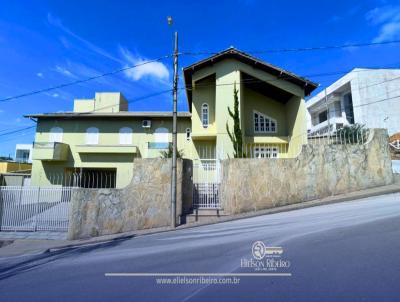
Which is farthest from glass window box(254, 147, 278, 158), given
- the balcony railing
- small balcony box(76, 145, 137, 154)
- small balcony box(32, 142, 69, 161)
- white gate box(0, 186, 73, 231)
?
small balcony box(32, 142, 69, 161)

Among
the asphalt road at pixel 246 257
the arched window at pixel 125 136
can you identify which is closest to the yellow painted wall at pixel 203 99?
the arched window at pixel 125 136

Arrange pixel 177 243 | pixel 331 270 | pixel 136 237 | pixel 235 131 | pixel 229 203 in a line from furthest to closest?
pixel 235 131 → pixel 229 203 → pixel 136 237 → pixel 177 243 → pixel 331 270

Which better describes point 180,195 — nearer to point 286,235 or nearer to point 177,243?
point 177,243

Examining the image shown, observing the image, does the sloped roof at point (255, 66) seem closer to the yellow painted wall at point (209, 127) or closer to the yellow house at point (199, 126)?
the yellow house at point (199, 126)

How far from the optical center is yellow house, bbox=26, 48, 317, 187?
52.8 ft

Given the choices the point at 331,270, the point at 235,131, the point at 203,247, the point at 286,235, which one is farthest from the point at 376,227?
the point at 235,131

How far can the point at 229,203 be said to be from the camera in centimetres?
896

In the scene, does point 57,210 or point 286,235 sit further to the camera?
point 57,210

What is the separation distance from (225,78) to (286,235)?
1262 cm

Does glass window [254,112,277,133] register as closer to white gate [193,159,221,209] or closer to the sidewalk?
white gate [193,159,221,209]

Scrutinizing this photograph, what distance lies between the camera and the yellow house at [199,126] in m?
16.1

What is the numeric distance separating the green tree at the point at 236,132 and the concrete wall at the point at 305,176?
549cm

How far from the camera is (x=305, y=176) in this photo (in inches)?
356

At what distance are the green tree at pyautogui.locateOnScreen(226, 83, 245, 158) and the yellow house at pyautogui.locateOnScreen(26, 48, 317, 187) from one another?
0.34 meters
